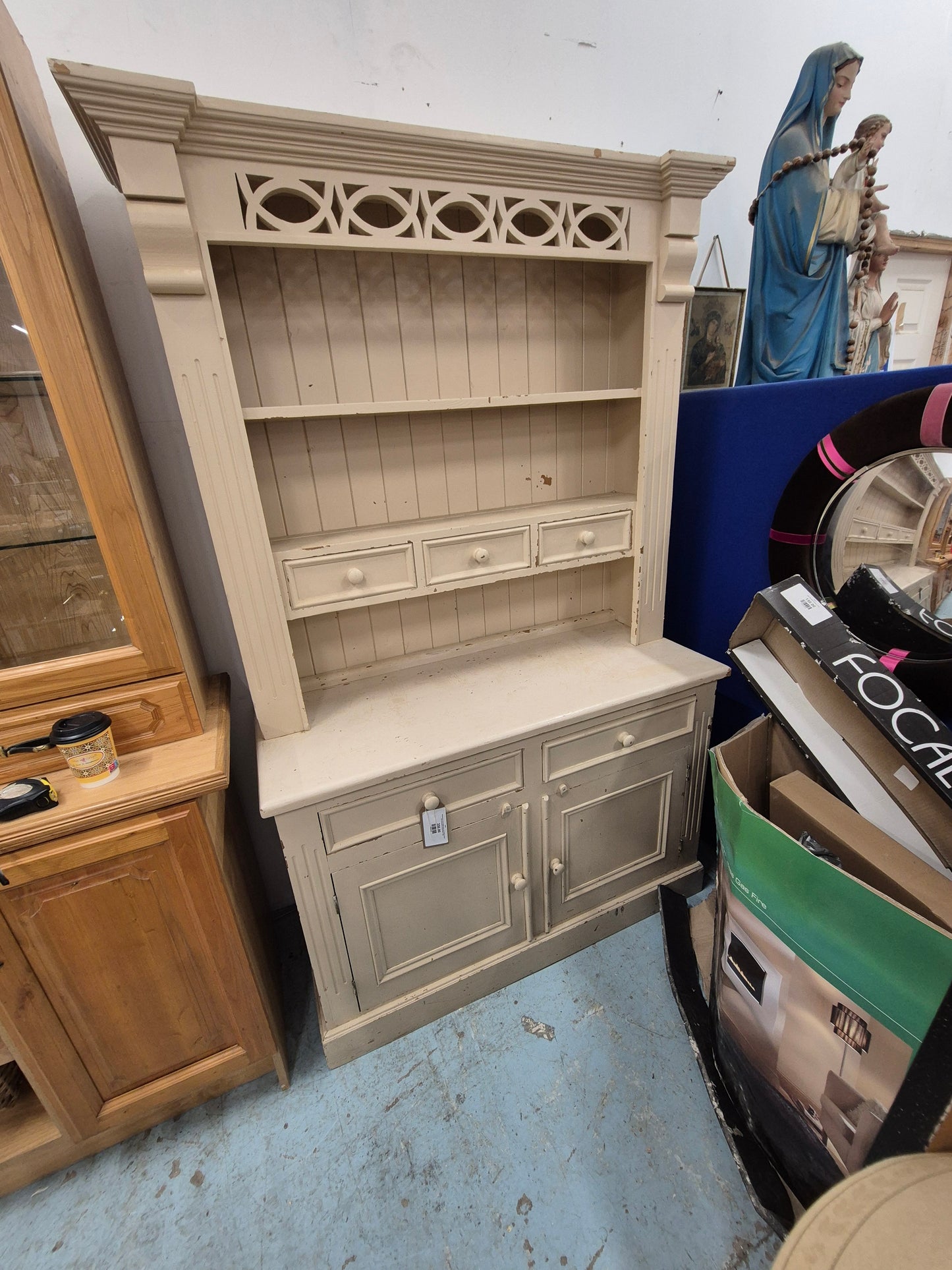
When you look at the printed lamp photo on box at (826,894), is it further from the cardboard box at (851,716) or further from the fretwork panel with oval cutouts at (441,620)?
the fretwork panel with oval cutouts at (441,620)

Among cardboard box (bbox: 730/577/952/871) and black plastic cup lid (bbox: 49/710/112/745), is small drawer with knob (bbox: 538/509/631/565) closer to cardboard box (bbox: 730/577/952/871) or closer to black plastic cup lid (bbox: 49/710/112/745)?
cardboard box (bbox: 730/577/952/871)

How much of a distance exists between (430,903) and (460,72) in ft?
6.79

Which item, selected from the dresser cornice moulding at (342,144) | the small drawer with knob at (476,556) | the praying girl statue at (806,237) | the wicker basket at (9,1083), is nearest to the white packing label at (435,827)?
the small drawer with knob at (476,556)

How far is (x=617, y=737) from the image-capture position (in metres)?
1.35

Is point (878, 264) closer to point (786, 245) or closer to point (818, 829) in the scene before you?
point (786, 245)

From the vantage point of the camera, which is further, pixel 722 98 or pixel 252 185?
pixel 722 98

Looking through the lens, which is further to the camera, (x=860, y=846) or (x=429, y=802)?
(x=429, y=802)

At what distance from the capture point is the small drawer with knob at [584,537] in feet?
4.50

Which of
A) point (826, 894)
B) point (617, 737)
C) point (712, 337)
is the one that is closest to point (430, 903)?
point (617, 737)

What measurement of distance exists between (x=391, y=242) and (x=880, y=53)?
216 centimetres

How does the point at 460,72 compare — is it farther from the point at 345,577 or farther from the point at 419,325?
the point at 345,577

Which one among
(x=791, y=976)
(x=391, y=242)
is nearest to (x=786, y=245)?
(x=391, y=242)

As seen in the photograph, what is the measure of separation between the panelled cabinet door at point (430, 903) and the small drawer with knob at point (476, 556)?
1.97ft

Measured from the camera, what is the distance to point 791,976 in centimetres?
84
